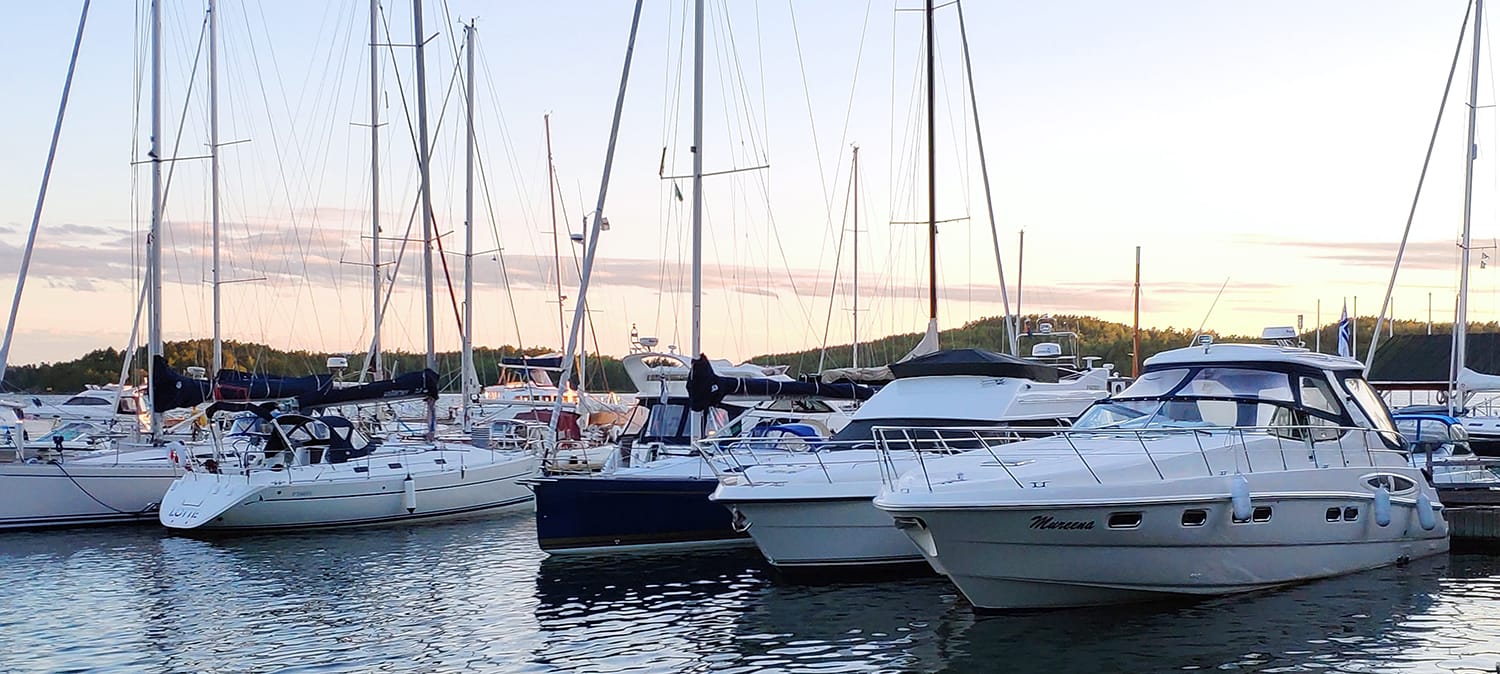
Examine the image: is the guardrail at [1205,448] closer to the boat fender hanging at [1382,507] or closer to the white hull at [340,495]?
the boat fender hanging at [1382,507]

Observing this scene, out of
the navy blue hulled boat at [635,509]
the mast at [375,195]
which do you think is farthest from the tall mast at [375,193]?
the navy blue hulled boat at [635,509]

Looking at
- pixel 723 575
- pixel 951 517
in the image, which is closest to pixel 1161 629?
pixel 951 517

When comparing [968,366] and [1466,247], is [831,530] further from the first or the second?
[1466,247]

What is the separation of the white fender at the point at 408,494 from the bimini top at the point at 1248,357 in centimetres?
1299

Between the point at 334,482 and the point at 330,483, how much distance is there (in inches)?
2.8

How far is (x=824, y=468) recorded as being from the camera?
16953mm

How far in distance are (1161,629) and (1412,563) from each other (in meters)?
5.30

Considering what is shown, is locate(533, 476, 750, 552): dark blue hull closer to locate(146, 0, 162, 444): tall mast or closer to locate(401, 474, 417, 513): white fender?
locate(401, 474, 417, 513): white fender

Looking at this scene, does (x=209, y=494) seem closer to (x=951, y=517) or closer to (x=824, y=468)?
(x=824, y=468)

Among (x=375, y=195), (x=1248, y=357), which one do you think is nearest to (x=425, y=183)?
(x=375, y=195)

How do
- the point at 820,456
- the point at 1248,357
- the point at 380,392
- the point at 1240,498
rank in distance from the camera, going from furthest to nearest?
the point at 380,392 < the point at 820,456 < the point at 1248,357 < the point at 1240,498

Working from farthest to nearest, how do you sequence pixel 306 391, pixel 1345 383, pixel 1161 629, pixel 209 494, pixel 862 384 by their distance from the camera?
1. pixel 862 384
2. pixel 306 391
3. pixel 209 494
4. pixel 1345 383
5. pixel 1161 629

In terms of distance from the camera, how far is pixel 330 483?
23.3m

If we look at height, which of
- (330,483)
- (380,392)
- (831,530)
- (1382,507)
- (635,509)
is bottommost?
(330,483)
